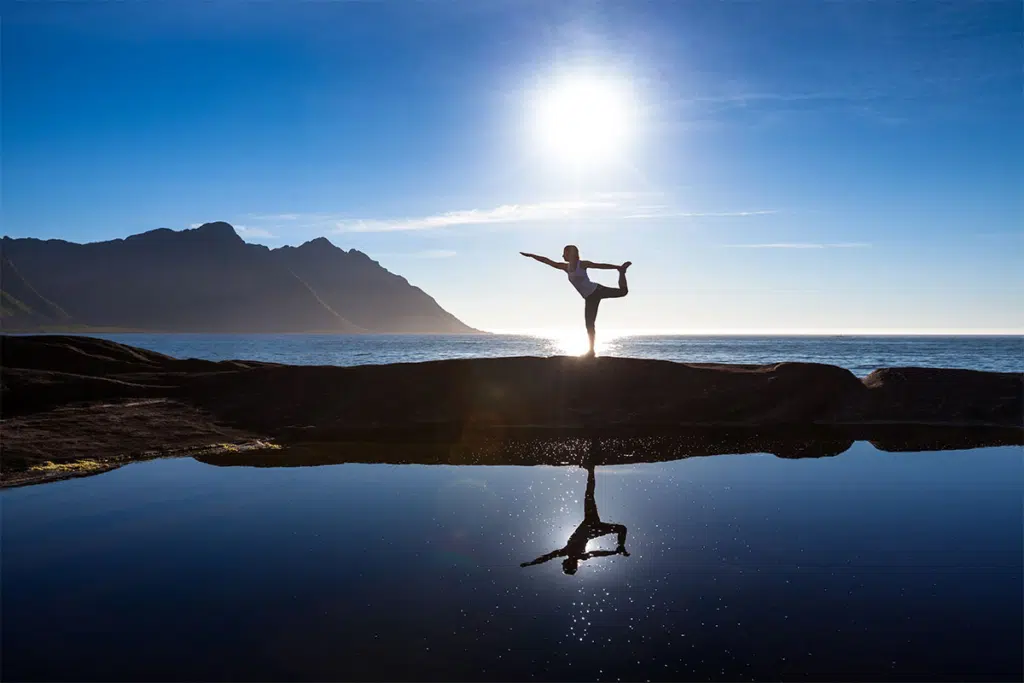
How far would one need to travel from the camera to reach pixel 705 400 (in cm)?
1573

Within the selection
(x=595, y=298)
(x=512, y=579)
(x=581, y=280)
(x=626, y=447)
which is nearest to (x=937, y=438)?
(x=626, y=447)

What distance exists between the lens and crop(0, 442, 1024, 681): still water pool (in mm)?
4387

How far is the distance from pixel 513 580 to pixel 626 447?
22.9 feet

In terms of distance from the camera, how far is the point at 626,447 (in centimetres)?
1227

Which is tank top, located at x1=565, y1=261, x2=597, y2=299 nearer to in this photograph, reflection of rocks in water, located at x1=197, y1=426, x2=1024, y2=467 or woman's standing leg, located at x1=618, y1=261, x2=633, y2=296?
woman's standing leg, located at x1=618, y1=261, x2=633, y2=296

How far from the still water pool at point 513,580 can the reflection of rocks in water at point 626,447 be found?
172 centimetres

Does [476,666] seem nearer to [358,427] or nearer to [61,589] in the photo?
[61,589]

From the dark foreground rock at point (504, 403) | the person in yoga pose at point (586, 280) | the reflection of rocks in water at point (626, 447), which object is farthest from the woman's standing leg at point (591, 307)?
the reflection of rocks in water at point (626, 447)

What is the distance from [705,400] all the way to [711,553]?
9.85 m

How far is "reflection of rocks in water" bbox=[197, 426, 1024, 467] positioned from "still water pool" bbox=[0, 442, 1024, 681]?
1715 mm

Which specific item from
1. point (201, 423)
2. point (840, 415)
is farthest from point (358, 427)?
point (840, 415)

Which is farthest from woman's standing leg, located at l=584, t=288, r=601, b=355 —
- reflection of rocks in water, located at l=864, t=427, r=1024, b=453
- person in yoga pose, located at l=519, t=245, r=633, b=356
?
reflection of rocks in water, located at l=864, t=427, r=1024, b=453

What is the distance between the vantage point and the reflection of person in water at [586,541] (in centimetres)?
615

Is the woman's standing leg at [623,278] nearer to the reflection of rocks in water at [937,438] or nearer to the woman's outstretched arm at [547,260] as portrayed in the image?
the woman's outstretched arm at [547,260]
